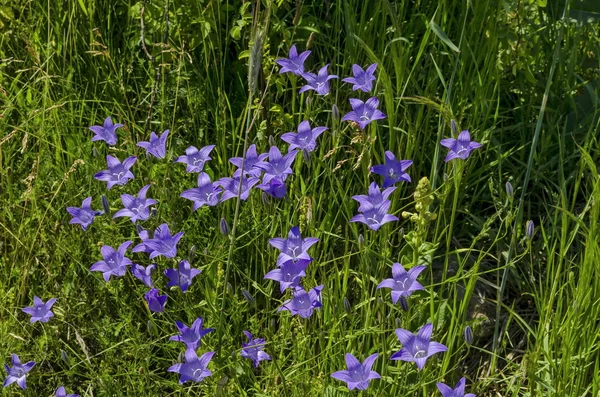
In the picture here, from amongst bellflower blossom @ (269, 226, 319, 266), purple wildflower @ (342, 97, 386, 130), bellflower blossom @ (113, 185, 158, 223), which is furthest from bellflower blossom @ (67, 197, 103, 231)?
purple wildflower @ (342, 97, 386, 130)

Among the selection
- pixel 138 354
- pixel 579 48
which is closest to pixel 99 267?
pixel 138 354

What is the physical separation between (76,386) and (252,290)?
0.60 metres

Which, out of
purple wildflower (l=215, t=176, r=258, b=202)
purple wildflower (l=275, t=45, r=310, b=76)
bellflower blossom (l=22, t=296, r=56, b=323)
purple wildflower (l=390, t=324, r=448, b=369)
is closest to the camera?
purple wildflower (l=390, t=324, r=448, b=369)

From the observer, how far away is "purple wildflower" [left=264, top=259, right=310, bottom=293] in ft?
6.71

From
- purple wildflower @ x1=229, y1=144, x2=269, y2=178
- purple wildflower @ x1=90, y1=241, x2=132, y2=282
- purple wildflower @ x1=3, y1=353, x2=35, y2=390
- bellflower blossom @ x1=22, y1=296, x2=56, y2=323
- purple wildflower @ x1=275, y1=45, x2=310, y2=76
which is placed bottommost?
purple wildflower @ x1=3, y1=353, x2=35, y2=390

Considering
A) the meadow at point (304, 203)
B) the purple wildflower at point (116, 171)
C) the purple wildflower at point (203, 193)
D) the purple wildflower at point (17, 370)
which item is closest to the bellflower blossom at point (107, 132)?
the meadow at point (304, 203)

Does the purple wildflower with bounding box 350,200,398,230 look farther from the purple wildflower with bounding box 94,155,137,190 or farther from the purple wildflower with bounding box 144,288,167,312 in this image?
the purple wildflower with bounding box 94,155,137,190

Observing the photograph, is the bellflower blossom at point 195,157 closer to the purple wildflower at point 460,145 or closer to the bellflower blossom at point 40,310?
the bellflower blossom at point 40,310

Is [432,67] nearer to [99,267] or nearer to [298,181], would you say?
[298,181]

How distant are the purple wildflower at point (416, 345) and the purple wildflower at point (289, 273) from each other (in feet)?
0.93

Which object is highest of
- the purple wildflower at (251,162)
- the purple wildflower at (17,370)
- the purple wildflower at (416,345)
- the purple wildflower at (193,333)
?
the purple wildflower at (251,162)

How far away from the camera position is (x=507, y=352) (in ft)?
8.59

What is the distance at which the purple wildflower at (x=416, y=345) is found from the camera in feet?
6.24

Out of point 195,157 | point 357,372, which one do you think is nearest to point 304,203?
point 195,157
